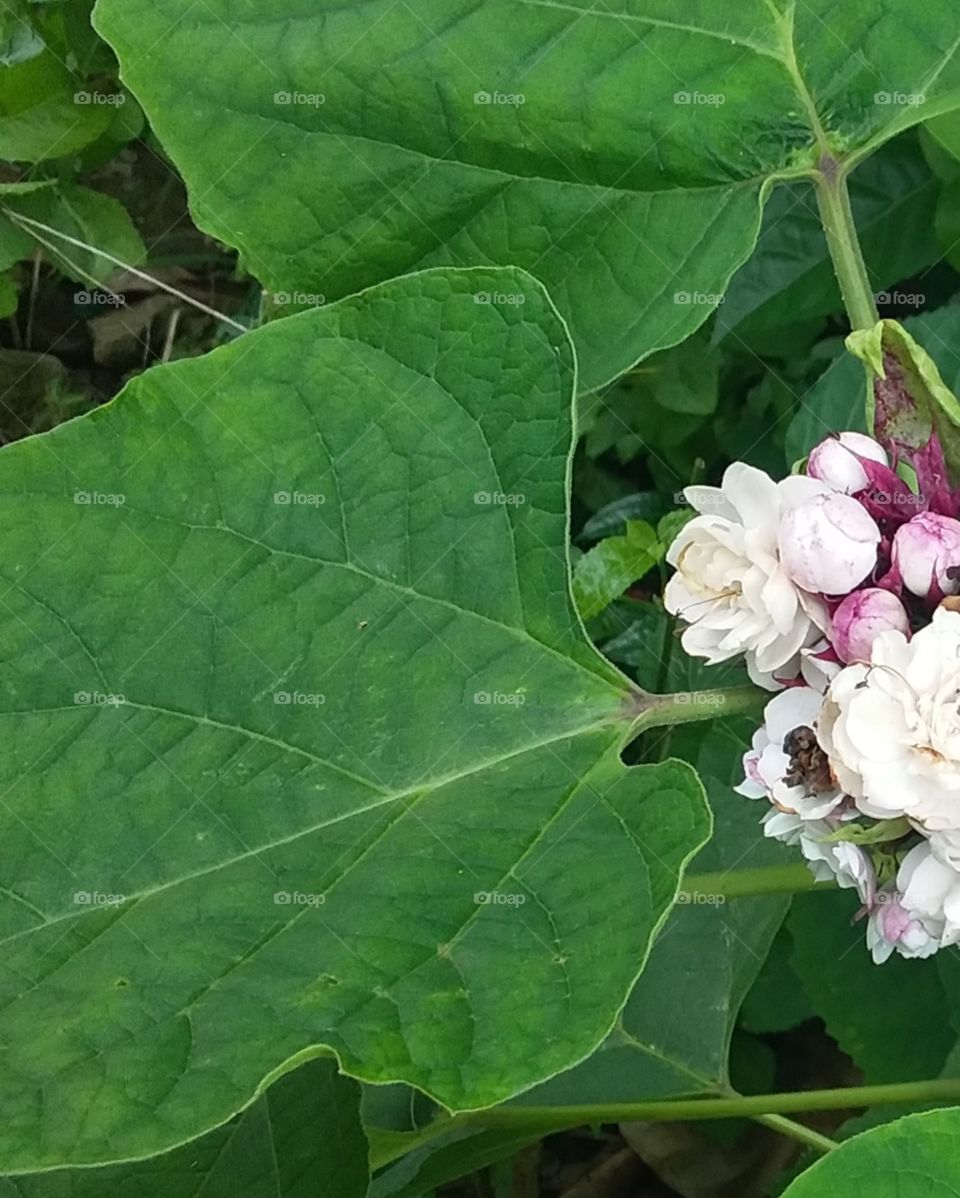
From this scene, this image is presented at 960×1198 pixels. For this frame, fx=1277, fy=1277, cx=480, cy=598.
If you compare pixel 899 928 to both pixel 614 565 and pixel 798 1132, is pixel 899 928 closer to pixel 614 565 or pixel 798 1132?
pixel 798 1132

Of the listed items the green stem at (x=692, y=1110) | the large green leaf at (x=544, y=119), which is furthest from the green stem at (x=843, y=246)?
the green stem at (x=692, y=1110)

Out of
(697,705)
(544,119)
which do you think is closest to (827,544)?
(697,705)

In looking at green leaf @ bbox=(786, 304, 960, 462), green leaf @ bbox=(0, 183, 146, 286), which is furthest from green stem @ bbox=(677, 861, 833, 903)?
green leaf @ bbox=(0, 183, 146, 286)

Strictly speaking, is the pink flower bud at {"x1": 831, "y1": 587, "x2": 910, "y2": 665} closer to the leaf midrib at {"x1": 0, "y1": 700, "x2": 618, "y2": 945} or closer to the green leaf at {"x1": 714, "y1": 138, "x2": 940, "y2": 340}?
the leaf midrib at {"x1": 0, "y1": 700, "x2": 618, "y2": 945}

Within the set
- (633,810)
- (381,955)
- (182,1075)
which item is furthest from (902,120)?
(182,1075)

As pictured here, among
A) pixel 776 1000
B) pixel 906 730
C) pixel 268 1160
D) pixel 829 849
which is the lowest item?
pixel 776 1000

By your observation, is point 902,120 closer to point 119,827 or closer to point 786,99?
point 786,99
